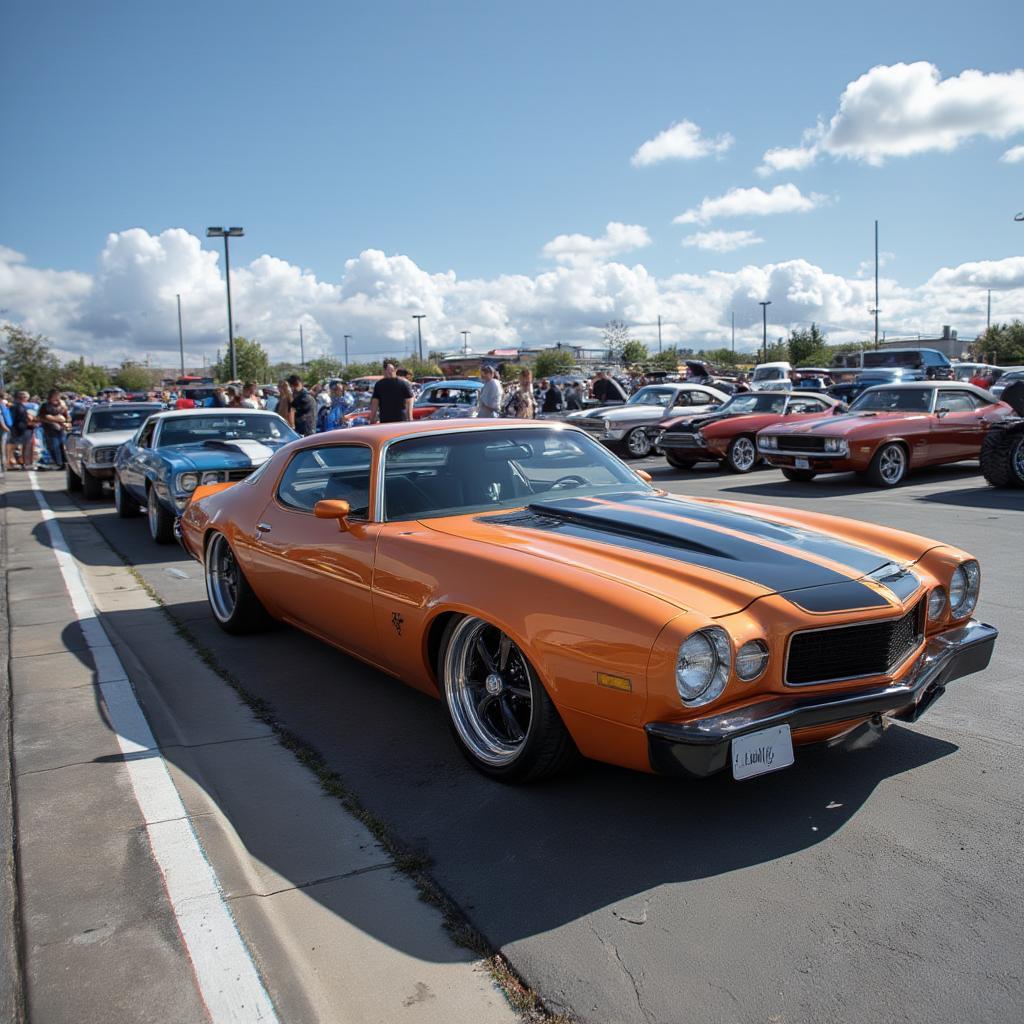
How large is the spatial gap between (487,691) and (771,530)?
4.37ft

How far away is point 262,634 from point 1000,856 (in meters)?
4.24

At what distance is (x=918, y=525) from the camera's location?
9109 mm

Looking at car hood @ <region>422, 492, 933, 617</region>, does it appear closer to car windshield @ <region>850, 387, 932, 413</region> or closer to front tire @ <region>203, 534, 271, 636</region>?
front tire @ <region>203, 534, 271, 636</region>

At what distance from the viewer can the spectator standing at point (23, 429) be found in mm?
19094

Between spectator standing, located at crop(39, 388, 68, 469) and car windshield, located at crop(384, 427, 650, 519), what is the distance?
17200mm

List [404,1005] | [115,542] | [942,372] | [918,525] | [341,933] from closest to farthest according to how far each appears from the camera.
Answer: [404,1005] < [341,933] < [918,525] < [115,542] < [942,372]

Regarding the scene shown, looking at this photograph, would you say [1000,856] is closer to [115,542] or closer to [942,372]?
[115,542]

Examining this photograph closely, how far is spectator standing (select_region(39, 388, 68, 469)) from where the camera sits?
63.3ft

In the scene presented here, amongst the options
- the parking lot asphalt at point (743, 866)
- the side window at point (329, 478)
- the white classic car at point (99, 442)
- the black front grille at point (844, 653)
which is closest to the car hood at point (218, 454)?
the white classic car at point (99, 442)

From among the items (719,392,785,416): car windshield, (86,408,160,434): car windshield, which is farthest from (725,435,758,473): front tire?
(86,408,160,434): car windshield

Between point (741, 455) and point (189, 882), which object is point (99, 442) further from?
point (189, 882)

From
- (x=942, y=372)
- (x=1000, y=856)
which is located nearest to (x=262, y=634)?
(x=1000, y=856)

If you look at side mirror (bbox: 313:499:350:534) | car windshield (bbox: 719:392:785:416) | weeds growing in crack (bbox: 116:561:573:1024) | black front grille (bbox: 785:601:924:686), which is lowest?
weeds growing in crack (bbox: 116:561:573:1024)

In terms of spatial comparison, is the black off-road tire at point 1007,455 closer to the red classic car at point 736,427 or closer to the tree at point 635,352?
the red classic car at point 736,427
